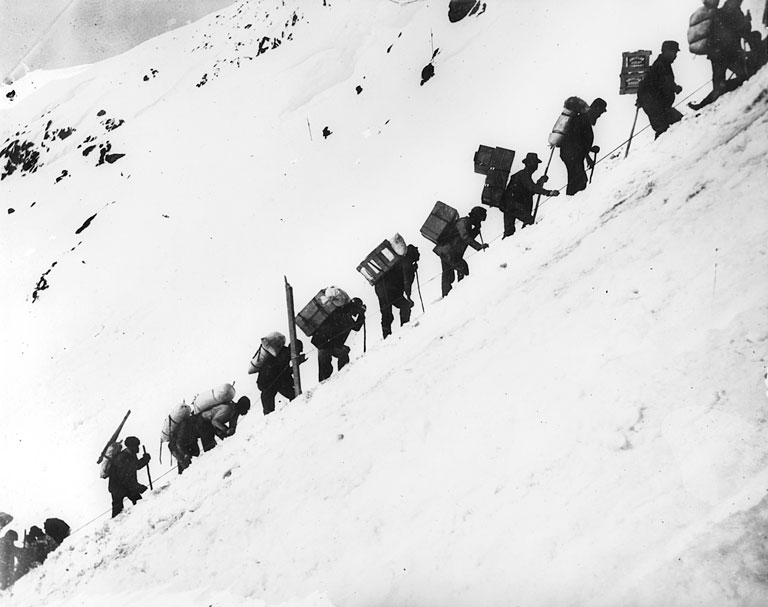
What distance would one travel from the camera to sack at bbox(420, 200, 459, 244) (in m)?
8.71

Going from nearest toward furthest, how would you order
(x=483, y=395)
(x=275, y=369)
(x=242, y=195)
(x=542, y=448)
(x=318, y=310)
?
(x=542, y=448), (x=483, y=395), (x=318, y=310), (x=275, y=369), (x=242, y=195)

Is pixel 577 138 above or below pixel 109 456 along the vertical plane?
below

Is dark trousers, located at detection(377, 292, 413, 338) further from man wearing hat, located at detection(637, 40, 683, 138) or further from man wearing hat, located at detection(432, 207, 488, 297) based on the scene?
man wearing hat, located at detection(637, 40, 683, 138)

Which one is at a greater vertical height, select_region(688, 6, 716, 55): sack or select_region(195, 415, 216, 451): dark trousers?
select_region(688, 6, 716, 55): sack

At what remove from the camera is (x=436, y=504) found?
5574 millimetres

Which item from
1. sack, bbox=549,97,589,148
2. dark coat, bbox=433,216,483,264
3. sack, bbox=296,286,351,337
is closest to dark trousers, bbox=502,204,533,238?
dark coat, bbox=433,216,483,264

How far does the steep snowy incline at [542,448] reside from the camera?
439cm

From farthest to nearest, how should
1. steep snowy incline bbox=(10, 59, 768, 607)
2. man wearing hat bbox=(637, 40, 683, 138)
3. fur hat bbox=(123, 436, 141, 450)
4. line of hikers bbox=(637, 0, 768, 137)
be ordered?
fur hat bbox=(123, 436, 141, 450) → man wearing hat bbox=(637, 40, 683, 138) → line of hikers bbox=(637, 0, 768, 137) → steep snowy incline bbox=(10, 59, 768, 607)

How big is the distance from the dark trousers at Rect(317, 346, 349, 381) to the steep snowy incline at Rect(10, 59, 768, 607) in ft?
1.88

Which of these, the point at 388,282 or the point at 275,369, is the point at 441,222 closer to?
the point at 388,282

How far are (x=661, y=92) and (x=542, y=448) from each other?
5.86m

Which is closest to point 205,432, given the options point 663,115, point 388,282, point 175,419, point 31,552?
point 175,419

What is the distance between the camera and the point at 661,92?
8312 mm

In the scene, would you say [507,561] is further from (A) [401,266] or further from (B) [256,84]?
(B) [256,84]
